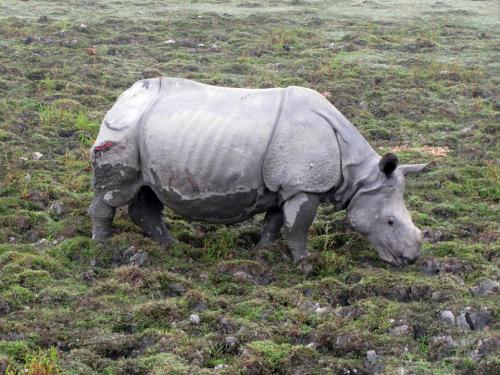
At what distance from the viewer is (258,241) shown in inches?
375

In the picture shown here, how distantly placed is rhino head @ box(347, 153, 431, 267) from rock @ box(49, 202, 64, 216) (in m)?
3.78

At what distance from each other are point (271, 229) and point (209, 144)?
1341mm

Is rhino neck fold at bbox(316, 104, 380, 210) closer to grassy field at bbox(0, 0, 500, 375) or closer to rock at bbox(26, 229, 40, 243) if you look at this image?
grassy field at bbox(0, 0, 500, 375)

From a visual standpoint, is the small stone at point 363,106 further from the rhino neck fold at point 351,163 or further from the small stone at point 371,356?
the small stone at point 371,356

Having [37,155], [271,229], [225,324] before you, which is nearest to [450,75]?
[37,155]

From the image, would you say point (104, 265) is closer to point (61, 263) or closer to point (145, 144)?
point (61, 263)

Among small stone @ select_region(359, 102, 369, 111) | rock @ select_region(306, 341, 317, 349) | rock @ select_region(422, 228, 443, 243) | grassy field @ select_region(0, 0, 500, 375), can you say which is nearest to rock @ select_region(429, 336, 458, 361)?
grassy field @ select_region(0, 0, 500, 375)

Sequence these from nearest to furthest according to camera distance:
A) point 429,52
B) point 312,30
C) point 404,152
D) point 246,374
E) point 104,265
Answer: point 246,374, point 104,265, point 404,152, point 429,52, point 312,30

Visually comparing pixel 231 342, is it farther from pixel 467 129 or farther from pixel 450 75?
pixel 450 75

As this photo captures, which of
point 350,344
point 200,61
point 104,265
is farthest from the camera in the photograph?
point 200,61

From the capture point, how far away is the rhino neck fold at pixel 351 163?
852 centimetres

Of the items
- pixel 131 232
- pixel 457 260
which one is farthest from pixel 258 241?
pixel 457 260

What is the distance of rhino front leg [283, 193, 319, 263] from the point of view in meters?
8.50

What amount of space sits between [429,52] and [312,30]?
3.72 metres
